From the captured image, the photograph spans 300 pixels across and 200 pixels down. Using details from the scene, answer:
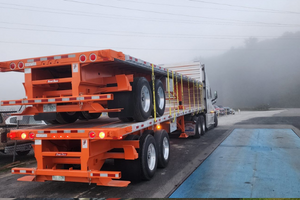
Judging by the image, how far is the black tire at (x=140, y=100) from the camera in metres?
5.51

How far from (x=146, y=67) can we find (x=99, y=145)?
2135mm

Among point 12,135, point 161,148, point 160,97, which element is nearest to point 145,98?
point 160,97

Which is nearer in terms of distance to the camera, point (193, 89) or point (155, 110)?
point (155, 110)

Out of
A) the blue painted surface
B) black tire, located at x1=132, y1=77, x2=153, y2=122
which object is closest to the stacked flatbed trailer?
black tire, located at x1=132, y1=77, x2=153, y2=122

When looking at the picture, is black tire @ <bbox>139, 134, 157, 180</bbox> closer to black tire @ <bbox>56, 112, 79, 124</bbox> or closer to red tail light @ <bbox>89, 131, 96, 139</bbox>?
red tail light @ <bbox>89, 131, 96, 139</bbox>

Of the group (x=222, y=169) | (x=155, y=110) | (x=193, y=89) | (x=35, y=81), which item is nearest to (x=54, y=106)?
(x=35, y=81)

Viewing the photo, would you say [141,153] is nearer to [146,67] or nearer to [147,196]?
[147,196]

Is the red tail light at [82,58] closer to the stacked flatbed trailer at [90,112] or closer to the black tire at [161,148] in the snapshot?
Answer: the stacked flatbed trailer at [90,112]

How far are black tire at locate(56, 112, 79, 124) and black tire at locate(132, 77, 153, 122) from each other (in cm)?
201

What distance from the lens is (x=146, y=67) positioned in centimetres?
608

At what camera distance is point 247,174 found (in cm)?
612

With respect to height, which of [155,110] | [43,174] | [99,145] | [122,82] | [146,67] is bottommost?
[43,174]

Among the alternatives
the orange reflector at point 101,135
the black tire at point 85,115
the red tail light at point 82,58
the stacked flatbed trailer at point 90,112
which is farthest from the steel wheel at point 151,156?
the red tail light at point 82,58

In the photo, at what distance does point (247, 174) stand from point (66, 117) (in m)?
4.58
